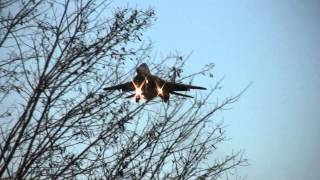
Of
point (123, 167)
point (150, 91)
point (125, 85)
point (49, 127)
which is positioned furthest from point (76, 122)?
point (150, 91)

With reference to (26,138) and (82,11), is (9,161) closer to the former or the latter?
(26,138)

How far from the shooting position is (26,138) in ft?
26.3

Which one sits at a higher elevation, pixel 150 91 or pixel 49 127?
pixel 150 91

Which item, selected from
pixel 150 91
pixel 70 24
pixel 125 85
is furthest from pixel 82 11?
pixel 150 91

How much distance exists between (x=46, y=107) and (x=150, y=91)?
6.04m

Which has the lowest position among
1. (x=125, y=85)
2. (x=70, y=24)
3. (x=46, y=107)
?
(x=46, y=107)

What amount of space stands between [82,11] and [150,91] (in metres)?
4.69

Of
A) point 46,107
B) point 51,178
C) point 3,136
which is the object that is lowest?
point 51,178

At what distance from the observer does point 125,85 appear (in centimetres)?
1072

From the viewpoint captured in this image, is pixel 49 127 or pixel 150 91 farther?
pixel 150 91

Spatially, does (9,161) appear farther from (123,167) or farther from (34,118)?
(123,167)

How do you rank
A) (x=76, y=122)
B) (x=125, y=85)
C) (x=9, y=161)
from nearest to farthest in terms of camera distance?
1. (x=9, y=161)
2. (x=76, y=122)
3. (x=125, y=85)

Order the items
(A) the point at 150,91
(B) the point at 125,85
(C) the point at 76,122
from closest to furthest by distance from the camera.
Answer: (C) the point at 76,122 < (B) the point at 125,85 < (A) the point at 150,91

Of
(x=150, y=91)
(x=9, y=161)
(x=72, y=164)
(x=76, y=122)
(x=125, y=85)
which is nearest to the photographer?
(x=9, y=161)
